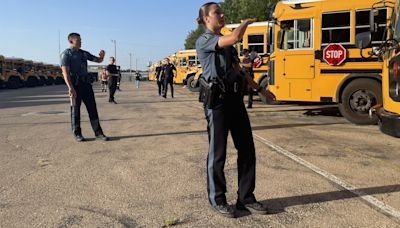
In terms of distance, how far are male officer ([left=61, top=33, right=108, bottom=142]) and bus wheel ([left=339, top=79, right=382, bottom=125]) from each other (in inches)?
215

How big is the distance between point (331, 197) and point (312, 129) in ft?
15.8

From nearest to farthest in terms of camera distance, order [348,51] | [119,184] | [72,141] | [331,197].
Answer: [331,197] < [119,184] < [72,141] < [348,51]

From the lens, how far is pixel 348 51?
392 inches

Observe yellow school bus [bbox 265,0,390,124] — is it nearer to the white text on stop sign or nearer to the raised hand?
the white text on stop sign

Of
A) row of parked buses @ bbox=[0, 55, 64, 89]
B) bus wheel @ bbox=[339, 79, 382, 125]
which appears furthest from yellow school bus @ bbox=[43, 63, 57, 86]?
bus wheel @ bbox=[339, 79, 382, 125]

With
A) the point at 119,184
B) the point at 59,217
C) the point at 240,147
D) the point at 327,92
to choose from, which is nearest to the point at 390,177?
the point at 240,147

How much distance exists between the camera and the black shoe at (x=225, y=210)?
155 inches

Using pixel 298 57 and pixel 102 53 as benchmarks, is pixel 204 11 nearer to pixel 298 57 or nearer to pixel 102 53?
pixel 102 53

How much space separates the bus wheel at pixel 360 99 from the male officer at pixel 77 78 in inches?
215

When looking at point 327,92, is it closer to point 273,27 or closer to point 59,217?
point 273,27

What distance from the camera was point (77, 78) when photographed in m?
7.87

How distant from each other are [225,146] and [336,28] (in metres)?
7.14

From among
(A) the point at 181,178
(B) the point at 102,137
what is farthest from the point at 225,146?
(B) the point at 102,137

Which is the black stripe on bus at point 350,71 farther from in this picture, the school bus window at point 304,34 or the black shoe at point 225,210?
the black shoe at point 225,210
